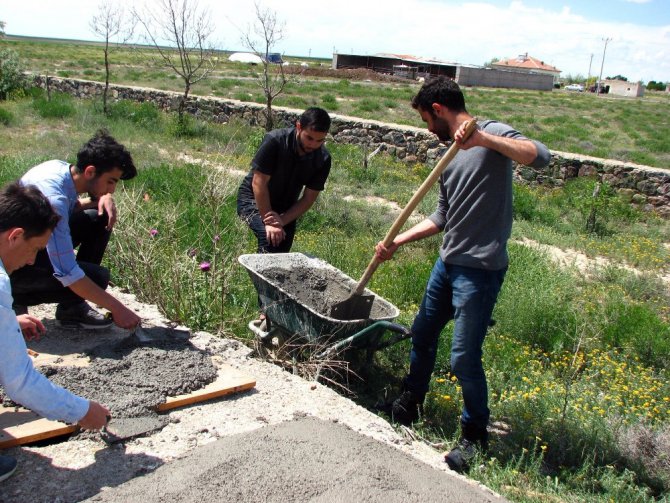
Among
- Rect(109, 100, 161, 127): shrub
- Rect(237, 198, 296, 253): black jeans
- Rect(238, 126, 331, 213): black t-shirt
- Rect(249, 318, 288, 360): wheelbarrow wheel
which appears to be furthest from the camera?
Rect(109, 100, 161, 127): shrub

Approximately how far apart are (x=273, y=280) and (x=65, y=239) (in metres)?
1.44

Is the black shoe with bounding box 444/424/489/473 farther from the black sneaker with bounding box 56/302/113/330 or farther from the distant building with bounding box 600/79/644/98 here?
the distant building with bounding box 600/79/644/98

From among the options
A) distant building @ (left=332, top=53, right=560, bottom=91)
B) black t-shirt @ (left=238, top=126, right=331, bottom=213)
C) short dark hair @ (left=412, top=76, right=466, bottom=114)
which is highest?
distant building @ (left=332, top=53, right=560, bottom=91)

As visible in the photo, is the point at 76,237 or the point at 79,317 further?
the point at 76,237

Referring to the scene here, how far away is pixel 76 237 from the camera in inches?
170

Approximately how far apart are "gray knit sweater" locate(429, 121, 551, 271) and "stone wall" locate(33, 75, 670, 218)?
29.8ft

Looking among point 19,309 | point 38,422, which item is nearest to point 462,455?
point 38,422

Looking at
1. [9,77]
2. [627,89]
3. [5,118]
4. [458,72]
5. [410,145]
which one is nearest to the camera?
[410,145]

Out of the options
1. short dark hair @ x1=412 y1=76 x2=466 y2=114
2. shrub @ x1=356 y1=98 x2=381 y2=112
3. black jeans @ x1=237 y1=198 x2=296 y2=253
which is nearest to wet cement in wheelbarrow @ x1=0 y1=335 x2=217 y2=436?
black jeans @ x1=237 y1=198 x2=296 y2=253

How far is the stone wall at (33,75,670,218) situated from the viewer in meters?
11.3

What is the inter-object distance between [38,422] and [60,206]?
4.10 feet

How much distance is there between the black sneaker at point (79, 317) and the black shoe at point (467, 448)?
2.30 metres

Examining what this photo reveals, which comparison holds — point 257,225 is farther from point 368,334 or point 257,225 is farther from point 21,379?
point 21,379

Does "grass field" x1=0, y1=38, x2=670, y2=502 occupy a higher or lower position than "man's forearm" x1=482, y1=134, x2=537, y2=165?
lower
